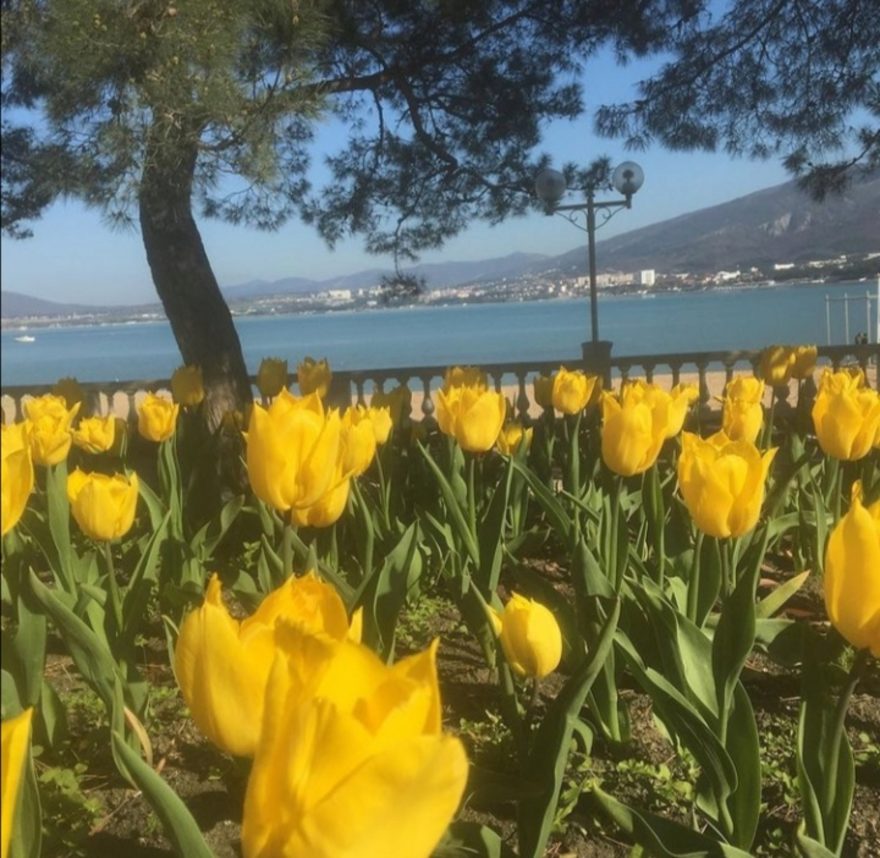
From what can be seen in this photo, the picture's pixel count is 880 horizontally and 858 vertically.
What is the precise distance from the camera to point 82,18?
277 centimetres

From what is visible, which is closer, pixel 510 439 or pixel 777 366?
pixel 510 439

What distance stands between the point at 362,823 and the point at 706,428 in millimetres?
5404

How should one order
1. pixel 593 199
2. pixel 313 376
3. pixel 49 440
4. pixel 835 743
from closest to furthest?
1. pixel 835 743
2. pixel 49 440
3. pixel 313 376
4. pixel 593 199

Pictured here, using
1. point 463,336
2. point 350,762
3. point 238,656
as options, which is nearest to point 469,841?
point 238,656

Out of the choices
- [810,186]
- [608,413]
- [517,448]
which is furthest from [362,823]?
[810,186]

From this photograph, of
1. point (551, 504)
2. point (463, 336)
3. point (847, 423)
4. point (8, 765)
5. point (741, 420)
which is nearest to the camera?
point (8, 765)

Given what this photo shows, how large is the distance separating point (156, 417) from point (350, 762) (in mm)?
2068

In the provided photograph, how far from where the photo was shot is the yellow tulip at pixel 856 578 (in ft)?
2.40

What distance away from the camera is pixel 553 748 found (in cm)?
89

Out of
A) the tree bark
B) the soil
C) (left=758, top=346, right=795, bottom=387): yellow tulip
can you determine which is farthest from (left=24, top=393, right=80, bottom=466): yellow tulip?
the tree bark

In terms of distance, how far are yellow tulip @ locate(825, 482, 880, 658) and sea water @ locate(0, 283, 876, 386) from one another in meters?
9.38

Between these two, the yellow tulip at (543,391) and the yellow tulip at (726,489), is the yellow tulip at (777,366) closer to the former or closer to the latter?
the yellow tulip at (543,391)

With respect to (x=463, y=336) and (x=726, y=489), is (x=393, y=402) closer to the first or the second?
(x=726, y=489)

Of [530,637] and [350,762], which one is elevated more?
[350,762]
